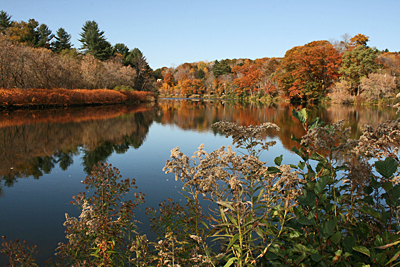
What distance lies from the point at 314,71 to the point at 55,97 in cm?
3217

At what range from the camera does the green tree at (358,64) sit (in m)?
31.3

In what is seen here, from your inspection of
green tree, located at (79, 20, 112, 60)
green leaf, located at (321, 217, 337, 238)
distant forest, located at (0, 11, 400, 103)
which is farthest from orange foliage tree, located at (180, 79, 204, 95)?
green leaf, located at (321, 217, 337, 238)

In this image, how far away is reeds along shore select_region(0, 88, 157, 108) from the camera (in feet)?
67.0

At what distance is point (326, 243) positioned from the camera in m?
1.85

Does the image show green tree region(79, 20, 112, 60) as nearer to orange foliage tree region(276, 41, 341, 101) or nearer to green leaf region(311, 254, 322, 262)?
orange foliage tree region(276, 41, 341, 101)

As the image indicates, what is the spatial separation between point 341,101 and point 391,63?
58.3ft

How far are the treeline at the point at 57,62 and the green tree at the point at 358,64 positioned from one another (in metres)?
30.3

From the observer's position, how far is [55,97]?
2402 cm

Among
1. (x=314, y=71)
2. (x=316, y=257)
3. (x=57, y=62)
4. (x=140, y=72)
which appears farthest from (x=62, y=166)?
(x=140, y=72)

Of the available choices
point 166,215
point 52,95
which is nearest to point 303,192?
point 166,215

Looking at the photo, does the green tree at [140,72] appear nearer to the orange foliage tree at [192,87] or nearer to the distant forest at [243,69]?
the distant forest at [243,69]

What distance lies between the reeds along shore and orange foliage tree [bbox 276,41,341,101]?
2395 centimetres

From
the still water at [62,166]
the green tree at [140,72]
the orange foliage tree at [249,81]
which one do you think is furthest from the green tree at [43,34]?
the still water at [62,166]

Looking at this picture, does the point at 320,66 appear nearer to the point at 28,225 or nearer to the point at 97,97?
the point at 97,97
